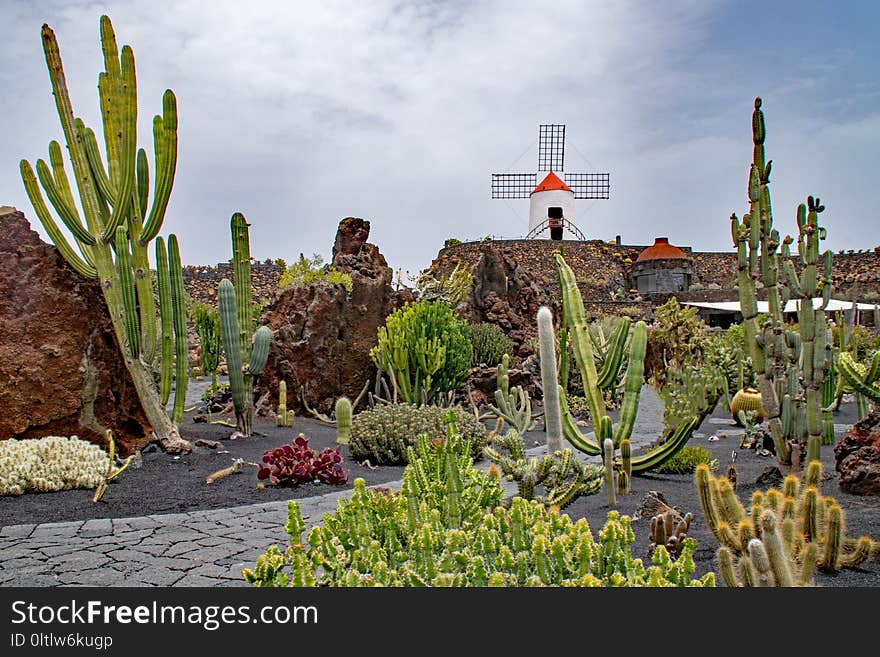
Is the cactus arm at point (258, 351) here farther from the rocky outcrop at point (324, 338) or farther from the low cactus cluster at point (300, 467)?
the low cactus cluster at point (300, 467)

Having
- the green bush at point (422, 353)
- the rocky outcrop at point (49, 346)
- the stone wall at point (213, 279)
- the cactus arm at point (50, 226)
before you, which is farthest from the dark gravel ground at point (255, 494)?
the stone wall at point (213, 279)

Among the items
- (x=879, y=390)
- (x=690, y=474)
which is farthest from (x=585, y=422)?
(x=879, y=390)

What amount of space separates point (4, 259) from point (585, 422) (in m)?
8.07

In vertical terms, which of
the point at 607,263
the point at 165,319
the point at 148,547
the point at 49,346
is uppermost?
the point at 607,263

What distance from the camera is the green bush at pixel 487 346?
13.1m

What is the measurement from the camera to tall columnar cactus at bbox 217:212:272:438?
851cm

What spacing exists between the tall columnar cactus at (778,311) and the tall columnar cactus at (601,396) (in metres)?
0.76

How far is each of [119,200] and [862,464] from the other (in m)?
6.86

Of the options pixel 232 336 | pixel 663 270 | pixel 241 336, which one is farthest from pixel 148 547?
pixel 663 270

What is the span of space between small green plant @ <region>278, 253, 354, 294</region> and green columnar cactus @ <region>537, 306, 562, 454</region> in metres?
5.97

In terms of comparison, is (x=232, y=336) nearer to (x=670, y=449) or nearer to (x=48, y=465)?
(x=48, y=465)

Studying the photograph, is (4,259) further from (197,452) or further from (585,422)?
(585,422)

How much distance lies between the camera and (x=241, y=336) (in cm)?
895

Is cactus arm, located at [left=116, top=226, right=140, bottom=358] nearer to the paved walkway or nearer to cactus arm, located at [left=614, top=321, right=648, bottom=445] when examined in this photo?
the paved walkway
